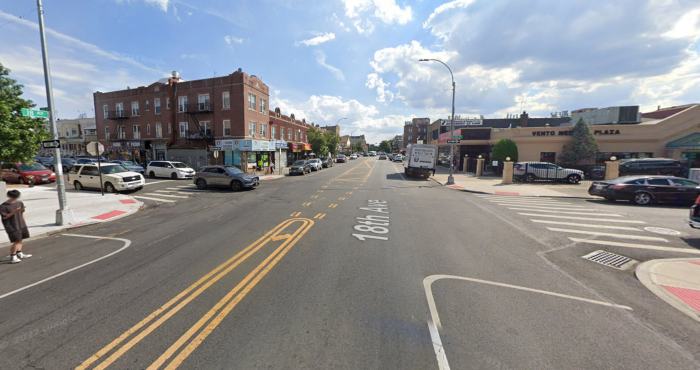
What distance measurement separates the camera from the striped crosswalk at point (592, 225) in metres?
7.46

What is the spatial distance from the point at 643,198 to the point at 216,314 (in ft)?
58.6

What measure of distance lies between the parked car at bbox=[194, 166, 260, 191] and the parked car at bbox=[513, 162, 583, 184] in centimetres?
2125

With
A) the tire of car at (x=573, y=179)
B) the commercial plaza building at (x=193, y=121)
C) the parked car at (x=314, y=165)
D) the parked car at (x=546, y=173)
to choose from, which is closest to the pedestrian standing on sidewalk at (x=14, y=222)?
the commercial plaza building at (x=193, y=121)

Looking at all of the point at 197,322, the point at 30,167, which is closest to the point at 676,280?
the point at 197,322

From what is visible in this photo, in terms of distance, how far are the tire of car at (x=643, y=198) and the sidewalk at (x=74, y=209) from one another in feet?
74.5

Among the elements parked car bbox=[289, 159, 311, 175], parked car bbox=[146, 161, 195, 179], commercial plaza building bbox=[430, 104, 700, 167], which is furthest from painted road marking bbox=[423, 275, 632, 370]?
parked car bbox=[289, 159, 311, 175]

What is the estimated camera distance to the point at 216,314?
395 cm

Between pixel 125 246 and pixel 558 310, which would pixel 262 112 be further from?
pixel 558 310

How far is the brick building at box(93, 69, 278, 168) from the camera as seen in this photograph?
32594 millimetres

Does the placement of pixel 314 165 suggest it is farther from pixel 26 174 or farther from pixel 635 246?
pixel 635 246

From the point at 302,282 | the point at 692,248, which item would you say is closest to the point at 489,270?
the point at 302,282

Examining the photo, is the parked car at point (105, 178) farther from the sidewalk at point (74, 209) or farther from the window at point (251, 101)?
the window at point (251, 101)

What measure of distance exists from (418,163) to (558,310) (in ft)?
76.3

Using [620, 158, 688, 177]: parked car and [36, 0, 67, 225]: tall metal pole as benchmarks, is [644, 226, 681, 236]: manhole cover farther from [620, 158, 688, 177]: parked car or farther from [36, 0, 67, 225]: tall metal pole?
[36, 0, 67, 225]: tall metal pole
